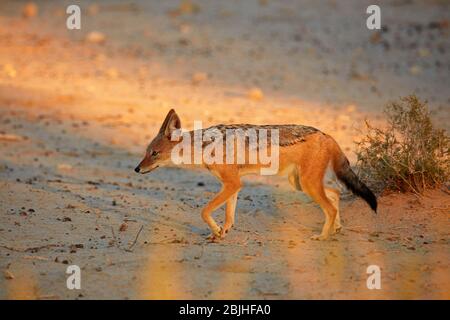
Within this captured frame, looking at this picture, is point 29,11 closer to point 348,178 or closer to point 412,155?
point 412,155

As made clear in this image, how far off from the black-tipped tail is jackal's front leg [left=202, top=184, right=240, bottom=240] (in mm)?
1100

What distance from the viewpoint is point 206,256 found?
25.1 ft

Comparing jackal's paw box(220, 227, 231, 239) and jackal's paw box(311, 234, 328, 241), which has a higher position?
jackal's paw box(220, 227, 231, 239)

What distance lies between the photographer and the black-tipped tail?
8342 millimetres

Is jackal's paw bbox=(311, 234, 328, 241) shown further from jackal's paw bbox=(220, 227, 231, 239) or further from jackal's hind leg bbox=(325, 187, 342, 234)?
jackal's paw bbox=(220, 227, 231, 239)

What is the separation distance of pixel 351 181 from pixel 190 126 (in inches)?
248

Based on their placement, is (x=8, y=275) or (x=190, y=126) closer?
(x=8, y=275)

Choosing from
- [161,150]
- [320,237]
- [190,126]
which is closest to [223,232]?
[320,237]

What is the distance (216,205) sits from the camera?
8.40m

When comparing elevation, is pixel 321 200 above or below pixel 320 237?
above

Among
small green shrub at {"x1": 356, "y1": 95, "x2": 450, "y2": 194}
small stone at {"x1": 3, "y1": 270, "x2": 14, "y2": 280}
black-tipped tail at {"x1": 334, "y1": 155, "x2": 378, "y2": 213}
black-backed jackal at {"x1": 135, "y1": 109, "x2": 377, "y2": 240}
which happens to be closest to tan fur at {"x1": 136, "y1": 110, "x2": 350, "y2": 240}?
black-backed jackal at {"x1": 135, "y1": 109, "x2": 377, "y2": 240}

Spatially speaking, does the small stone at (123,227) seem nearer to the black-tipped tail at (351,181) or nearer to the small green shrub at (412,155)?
the black-tipped tail at (351,181)
